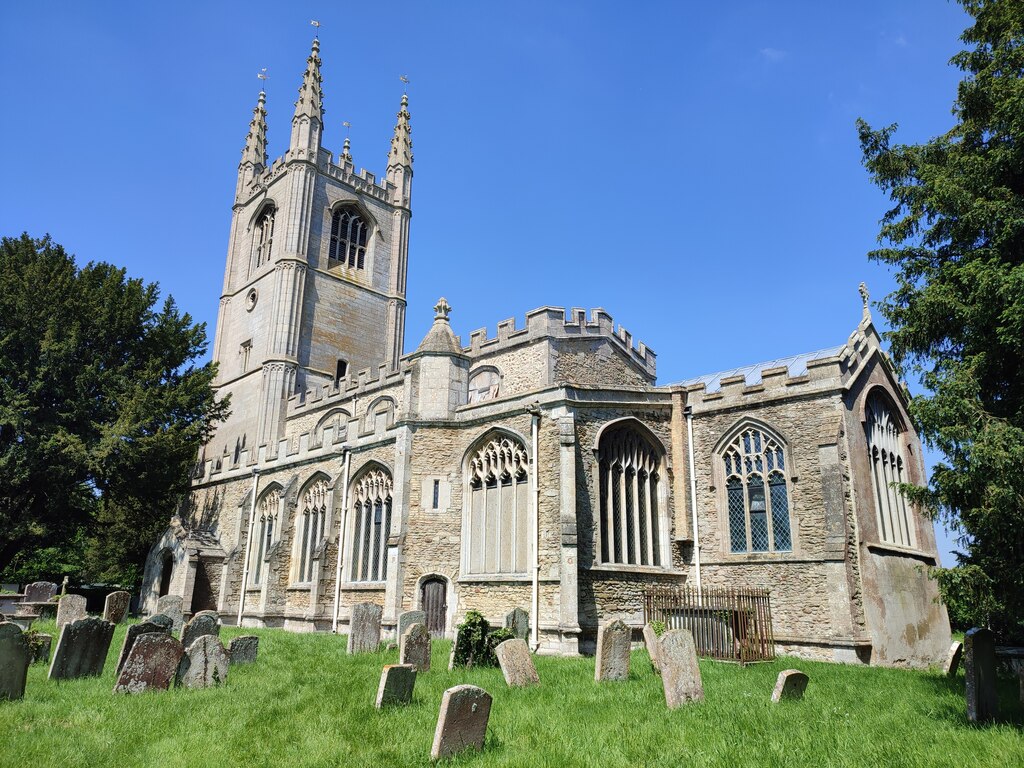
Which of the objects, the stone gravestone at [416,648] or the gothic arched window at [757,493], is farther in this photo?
the gothic arched window at [757,493]

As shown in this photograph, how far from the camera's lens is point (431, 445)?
61.8 feet

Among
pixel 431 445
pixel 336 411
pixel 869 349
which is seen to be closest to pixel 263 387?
pixel 336 411

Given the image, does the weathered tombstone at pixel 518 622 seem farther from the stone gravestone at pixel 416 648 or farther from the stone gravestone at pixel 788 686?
the stone gravestone at pixel 788 686

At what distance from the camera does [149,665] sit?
28.8 feet

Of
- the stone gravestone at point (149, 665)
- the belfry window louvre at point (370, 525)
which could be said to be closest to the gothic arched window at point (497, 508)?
the belfry window louvre at point (370, 525)

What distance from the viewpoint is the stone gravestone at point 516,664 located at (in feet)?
30.7

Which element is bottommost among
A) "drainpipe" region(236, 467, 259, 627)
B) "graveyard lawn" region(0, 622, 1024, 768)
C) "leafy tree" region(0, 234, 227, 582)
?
"graveyard lawn" region(0, 622, 1024, 768)

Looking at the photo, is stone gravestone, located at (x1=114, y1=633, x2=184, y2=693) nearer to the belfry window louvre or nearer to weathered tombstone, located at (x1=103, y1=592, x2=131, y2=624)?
weathered tombstone, located at (x1=103, y1=592, x2=131, y2=624)

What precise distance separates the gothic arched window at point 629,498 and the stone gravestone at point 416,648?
248 inches

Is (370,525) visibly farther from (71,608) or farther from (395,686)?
(395,686)

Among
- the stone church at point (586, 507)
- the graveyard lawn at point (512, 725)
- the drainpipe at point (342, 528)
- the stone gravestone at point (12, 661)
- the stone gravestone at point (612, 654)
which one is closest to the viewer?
the graveyard lawn at point (512, 725)

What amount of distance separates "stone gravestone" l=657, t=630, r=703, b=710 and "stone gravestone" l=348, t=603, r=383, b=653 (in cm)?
680

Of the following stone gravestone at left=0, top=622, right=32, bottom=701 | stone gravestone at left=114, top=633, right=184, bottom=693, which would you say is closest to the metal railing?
stone gravestone at left=114, top=633, right=184, bottom=693

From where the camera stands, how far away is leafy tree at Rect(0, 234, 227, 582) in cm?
2328
